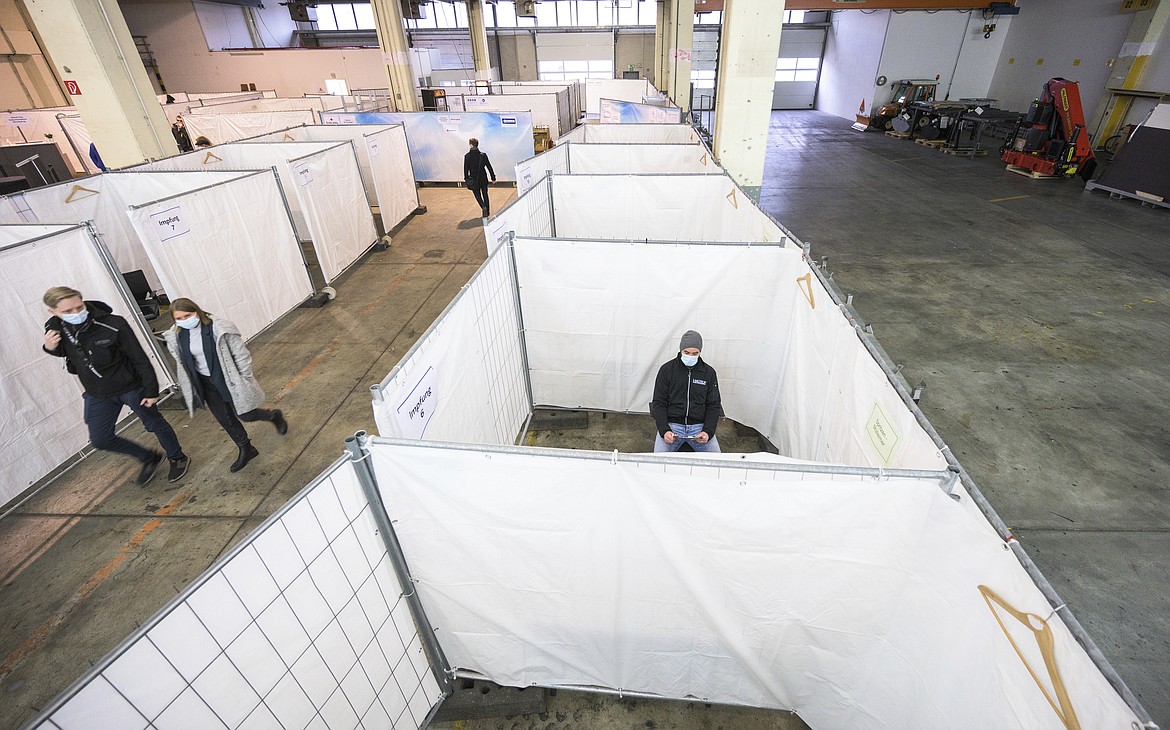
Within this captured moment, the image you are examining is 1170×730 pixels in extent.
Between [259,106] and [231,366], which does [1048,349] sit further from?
[259,106]

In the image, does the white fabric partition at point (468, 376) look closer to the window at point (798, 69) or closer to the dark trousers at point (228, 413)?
the dark trousers at point (228, 413)

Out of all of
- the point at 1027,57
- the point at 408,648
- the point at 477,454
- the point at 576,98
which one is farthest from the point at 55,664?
the point at 1027,57

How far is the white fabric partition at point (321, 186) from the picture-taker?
301 inches

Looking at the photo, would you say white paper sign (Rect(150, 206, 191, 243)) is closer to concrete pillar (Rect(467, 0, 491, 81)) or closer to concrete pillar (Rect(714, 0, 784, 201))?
concrete pillar (Rect(714, 0, 784, 201))

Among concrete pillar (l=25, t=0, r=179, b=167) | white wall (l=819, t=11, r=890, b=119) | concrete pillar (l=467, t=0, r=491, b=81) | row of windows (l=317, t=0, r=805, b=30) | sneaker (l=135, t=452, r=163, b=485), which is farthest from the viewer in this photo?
row of windows (l=317, t=0, r=805, b=30)

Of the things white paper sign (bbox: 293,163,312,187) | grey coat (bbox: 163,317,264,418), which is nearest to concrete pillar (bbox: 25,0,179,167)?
white paper sign (bbox: 293,163,312,187)

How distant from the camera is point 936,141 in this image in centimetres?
1834

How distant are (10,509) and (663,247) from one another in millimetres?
6048

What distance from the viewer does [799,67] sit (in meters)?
28.3

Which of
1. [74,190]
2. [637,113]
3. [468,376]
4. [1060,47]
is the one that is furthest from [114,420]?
[1060,47]

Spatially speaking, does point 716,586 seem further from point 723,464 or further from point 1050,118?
point 1050,118

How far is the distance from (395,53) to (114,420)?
1403cm

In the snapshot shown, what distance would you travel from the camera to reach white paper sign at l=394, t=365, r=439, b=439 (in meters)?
2.46

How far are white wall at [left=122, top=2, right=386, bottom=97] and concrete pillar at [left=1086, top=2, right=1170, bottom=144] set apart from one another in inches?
1085
